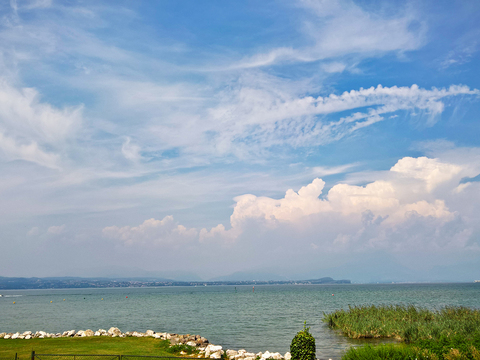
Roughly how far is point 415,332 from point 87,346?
27.0 m

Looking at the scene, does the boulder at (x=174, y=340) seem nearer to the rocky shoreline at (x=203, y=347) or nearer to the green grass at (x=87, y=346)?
the rocky shoreline at (x=203, y=347)

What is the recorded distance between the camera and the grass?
1875cm

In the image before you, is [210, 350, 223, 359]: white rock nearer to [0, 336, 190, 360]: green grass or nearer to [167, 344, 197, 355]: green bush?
[167, 344, 197, 355]: green bush

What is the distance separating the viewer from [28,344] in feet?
94.4

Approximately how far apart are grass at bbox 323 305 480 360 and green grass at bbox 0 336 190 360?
1444 centimetres

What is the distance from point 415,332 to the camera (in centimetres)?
3153

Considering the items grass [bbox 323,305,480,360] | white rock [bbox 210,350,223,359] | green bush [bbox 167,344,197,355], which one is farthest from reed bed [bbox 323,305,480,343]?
green bush [bbox 167,344,197,355]

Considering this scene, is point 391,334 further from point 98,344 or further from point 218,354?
point 98,344

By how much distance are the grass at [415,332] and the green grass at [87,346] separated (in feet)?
47.4

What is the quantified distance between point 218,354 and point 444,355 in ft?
46.2

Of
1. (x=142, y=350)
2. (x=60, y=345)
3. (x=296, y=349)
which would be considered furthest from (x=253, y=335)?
(x=296, y=349)

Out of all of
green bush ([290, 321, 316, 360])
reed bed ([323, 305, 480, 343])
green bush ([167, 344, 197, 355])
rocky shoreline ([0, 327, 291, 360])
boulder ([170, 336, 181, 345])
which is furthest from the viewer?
reed bed ([323, 305, 480, 343])

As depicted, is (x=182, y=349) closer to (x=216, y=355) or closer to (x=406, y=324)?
(x=216, y=355)

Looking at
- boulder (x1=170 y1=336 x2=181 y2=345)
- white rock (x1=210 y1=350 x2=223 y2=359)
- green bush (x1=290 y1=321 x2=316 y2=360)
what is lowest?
boulder (x1=170 y1=336 x2=181 y2=345)
